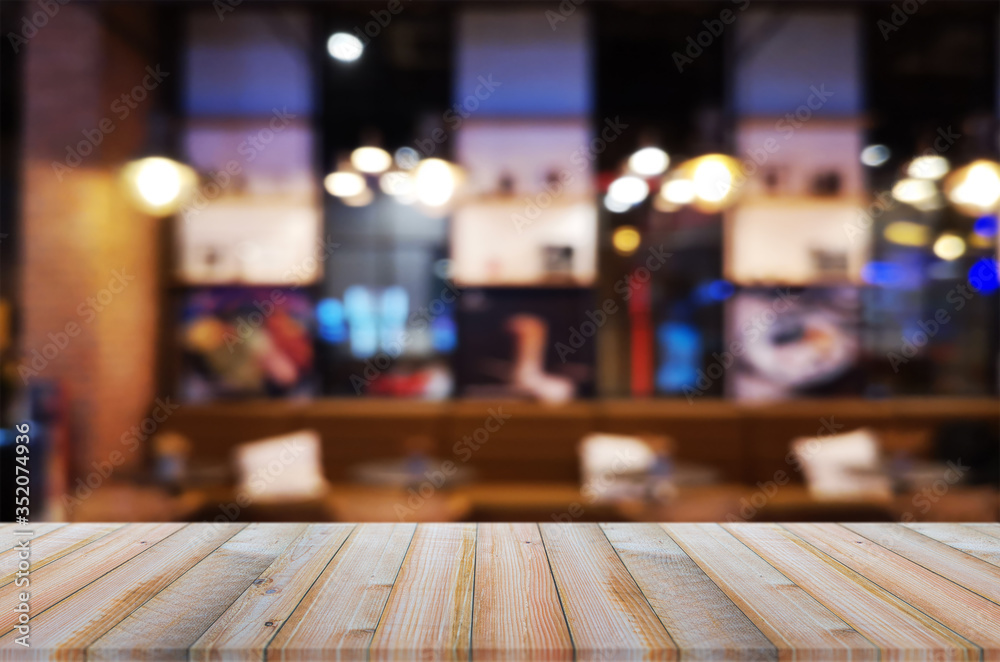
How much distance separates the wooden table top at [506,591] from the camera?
98 centimetres

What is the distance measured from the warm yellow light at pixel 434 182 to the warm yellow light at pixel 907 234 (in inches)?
124

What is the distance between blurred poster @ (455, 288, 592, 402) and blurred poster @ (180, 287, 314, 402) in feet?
3.81

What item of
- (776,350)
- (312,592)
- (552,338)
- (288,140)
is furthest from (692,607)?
(288,140)

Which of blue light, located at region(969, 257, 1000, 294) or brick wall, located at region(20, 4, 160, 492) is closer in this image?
brick wall, located at region(20, 4, 160, 492)

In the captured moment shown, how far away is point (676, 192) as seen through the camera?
497 cm

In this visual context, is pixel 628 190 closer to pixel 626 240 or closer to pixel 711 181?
pixel 626 240

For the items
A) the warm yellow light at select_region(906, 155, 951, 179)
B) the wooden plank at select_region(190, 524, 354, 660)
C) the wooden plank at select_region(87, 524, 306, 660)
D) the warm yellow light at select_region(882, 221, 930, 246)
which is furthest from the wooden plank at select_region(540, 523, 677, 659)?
the warm yellow light at select_region(906, 155, 951, 179)

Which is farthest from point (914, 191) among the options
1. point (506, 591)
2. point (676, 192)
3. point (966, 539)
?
point (506, 591)

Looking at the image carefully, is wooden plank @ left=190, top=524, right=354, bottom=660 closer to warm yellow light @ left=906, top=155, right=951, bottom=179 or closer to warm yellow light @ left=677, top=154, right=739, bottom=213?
warm yellow light @ left=677, top=154, right=739, bottom=213

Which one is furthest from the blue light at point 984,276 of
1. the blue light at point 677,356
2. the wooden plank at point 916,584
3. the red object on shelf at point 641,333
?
the wooden plank at point 916,584

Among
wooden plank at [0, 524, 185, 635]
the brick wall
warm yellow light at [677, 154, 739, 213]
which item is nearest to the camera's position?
wooden plank at [0, 524, 185, 635]

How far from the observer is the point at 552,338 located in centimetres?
508

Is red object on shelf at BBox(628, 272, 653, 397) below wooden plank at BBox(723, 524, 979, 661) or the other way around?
the other way around

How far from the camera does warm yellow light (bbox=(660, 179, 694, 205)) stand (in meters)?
4.93
